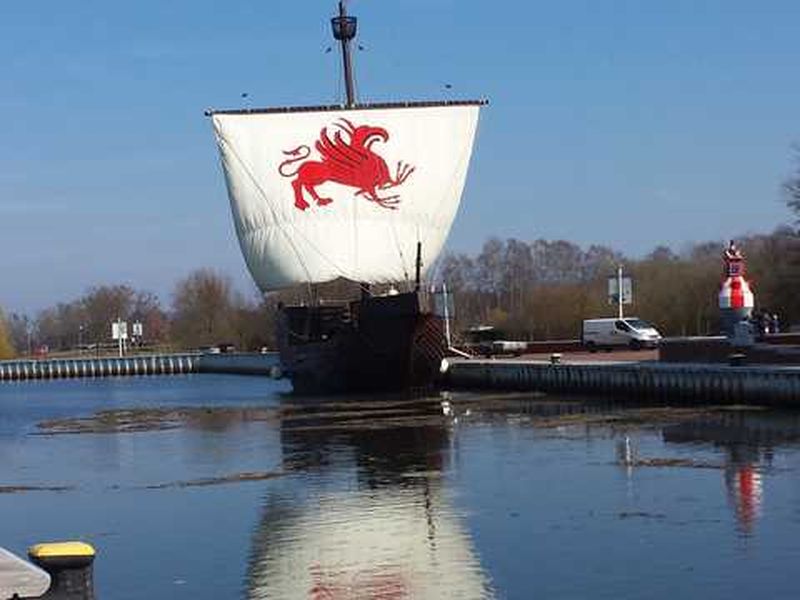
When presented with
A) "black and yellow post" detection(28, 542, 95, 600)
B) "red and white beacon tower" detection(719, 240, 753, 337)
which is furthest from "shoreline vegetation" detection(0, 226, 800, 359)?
"black and yellow post" detection(28, 542, 95, 600)

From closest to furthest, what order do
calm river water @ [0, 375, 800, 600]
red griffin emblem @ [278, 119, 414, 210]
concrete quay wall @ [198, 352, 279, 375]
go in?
calm river water @ [0, 375, 800, 600] < red griffin emblem @ [278, 119, 414, 210] < concrete quay wall @ [198, 352, 279, 375]

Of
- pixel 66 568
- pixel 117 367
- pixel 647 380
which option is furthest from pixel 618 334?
pixel 117 367

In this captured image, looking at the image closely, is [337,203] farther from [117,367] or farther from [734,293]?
[117,367]

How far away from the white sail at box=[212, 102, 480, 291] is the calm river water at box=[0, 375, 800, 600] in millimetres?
20897

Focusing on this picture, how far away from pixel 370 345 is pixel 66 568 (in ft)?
143

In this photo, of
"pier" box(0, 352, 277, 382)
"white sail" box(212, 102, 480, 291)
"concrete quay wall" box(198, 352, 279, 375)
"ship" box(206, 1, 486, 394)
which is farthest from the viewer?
"pier" box(0, 352, 277, 382)

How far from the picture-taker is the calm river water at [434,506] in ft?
45.2

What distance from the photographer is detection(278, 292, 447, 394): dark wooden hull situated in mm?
51906

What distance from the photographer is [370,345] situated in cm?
5256

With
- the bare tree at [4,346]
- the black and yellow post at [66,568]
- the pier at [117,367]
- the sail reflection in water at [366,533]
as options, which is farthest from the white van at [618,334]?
the bare tree at [4,346]

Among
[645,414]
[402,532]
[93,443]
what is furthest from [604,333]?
[402,532]

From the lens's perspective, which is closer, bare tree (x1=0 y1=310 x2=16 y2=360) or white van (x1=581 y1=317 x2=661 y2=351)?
white van (x1=581 y1=317 x2=661 y2=351)

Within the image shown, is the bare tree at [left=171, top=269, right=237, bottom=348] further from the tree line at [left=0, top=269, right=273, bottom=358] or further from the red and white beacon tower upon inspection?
the red and white beacon tower

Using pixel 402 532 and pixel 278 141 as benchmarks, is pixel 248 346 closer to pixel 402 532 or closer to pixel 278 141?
pixel 278 141
